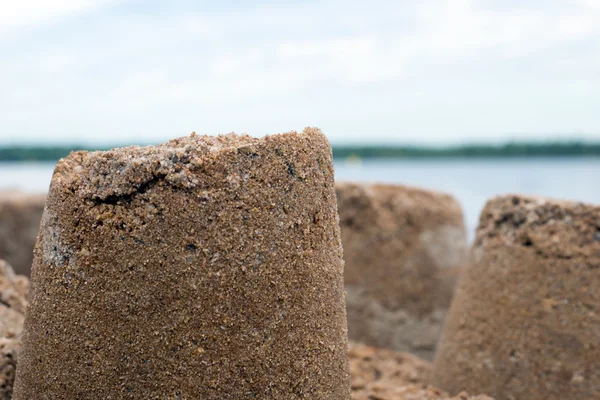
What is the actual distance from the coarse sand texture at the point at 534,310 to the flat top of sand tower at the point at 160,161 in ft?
6.48

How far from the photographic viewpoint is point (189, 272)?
2.71m

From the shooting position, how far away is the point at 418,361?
18.8ft

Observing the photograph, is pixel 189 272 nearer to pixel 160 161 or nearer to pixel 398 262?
pixel 160 161

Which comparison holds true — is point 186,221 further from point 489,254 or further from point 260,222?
point 489,254

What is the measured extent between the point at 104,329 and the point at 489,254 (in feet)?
8.62

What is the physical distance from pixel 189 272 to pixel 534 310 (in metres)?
2.43

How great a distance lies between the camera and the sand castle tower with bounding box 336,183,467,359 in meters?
6.54

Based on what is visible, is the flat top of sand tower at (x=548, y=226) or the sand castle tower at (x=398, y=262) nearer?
the flat top of sand tower at (x=548, y=226)

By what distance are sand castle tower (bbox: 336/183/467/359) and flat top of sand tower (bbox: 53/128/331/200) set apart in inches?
143

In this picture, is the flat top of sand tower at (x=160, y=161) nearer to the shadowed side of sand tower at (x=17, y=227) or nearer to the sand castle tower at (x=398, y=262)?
the sand castle tower at (x=398, y=262)

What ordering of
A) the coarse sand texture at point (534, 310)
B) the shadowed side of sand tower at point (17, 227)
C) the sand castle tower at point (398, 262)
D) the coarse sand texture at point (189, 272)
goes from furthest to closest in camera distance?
the shadowed side of sand tower at point (17, 227) < the sand castle tower at point (398, 262) < the coarse sand texture at point (534, 310) < the coarse sand texture at point (189, 272)

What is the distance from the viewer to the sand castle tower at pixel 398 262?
6539 mm

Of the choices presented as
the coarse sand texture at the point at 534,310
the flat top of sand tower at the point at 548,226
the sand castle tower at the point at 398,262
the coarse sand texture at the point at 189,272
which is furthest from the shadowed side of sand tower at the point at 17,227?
the coarse sand texture at the point at 189,272

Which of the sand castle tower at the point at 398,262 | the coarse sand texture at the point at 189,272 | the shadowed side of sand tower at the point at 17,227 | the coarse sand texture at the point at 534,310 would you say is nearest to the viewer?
the coarse sand texture at the point at 189,272
